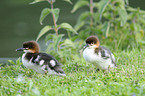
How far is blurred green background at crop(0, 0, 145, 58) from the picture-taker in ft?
31.9

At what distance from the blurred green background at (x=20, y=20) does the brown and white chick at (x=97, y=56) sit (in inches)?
136

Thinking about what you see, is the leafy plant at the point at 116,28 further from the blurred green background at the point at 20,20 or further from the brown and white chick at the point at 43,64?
the brown and white chick at the point at 43,64

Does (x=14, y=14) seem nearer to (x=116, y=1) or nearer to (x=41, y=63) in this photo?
(x=116, y=1)

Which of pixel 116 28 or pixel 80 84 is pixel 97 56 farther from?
pixel 116 28

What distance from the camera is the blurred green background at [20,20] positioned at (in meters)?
9.71

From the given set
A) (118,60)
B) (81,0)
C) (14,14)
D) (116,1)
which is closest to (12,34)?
(14,14)

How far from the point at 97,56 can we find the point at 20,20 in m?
7.56

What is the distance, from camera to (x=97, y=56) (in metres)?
5.09

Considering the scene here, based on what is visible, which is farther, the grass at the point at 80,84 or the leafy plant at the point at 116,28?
the leafy plant at the point at 116,28

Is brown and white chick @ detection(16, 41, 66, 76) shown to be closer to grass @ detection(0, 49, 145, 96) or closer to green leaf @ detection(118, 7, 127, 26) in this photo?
grass @ detection(0, 49, 145, 96)

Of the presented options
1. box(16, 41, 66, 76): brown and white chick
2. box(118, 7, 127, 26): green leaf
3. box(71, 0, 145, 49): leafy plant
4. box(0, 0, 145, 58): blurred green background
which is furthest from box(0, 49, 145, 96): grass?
box(0, 0, 145, 58): blurred green background

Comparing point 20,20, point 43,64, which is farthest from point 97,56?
point 20,20

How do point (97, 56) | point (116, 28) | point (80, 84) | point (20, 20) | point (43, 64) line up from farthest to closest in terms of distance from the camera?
point (20, 20) < point (116, 28) < point (97, 56) < point (43, 64) < point (80, 84)

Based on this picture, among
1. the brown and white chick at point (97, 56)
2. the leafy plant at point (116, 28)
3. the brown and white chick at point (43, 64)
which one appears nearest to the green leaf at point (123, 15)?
the leafy plant at point (116, 28)
